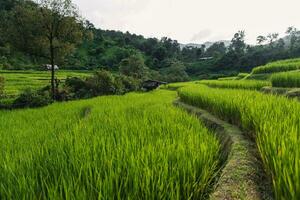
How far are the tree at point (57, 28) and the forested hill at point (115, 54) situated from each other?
46 centimetres

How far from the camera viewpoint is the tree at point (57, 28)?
1884cm

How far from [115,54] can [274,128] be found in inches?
2728

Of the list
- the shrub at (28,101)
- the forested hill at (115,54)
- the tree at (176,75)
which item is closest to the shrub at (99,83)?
the forested hill at (115,54)

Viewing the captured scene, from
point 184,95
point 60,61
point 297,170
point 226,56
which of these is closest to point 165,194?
point 297,170

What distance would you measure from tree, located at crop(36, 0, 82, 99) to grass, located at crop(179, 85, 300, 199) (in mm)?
12439

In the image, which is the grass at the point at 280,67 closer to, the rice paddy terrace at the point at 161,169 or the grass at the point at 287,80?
the grass at the point at 287,80

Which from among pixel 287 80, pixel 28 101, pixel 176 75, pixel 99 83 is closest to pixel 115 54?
pixel 176 75

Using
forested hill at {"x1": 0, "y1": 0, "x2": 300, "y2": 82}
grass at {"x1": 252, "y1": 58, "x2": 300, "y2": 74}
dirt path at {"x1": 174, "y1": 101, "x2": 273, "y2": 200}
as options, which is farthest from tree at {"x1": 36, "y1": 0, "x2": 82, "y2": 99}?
dirt path at {"x1": 174, "y1": 101, "x2": 273, "y2": 200}

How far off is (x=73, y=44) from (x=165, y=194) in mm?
19559

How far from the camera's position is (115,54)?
71.2 metres

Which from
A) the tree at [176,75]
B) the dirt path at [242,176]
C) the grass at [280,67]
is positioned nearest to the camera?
the dirt path at [242,176]

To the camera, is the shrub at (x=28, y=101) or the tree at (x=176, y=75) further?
the tree at (x=176, y=75)

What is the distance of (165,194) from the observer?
2.35 meters

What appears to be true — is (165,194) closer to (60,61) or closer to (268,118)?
(268,118)
